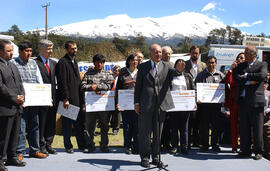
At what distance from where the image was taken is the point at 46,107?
458cm

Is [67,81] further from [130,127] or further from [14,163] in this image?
[14,163]

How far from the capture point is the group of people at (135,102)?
3982 mm

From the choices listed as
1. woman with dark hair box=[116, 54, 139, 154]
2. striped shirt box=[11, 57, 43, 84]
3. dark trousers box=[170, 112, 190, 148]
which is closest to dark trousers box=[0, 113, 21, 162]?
striped shirt box=[11, 57, 43, 84]

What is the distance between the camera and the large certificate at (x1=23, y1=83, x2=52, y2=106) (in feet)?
14.1

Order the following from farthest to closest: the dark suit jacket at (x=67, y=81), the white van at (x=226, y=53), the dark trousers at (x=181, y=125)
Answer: the white van at (x=226, y=53), the dark trousers at (x=181, y=125), the dark suit jacket at (x=67, y=81)

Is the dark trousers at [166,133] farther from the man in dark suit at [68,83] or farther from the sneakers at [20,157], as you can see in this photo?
the sneakers at [20,157]

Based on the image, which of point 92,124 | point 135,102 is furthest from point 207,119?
point 92,124

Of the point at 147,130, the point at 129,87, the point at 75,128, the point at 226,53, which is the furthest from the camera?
the point at 226,53

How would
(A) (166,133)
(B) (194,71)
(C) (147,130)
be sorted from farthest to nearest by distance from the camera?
(B) (194,71), (A) (166,133), (C) (147,130)

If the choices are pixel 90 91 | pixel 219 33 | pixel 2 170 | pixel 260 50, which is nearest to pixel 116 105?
pixel 90 91

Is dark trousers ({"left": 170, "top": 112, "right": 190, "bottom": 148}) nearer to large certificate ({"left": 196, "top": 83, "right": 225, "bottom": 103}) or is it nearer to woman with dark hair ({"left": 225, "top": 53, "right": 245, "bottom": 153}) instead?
large certificate ({"left": 196, "top": 83, "right": 225, "bottom": 103})

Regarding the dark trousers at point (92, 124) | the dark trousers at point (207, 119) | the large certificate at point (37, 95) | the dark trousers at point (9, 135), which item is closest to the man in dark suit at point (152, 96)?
the dark trousers at point (92, 124)

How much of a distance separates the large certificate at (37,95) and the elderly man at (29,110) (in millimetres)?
112

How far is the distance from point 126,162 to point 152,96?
1351 millimetres
